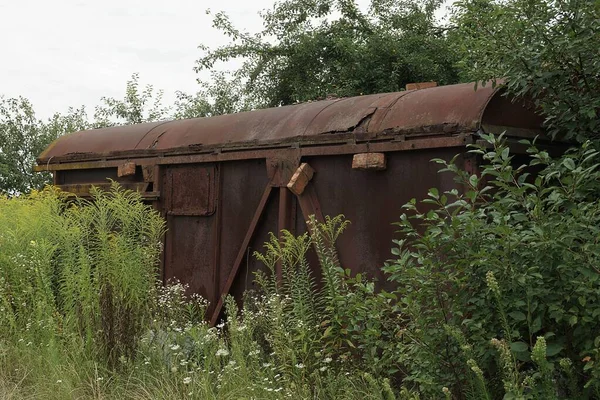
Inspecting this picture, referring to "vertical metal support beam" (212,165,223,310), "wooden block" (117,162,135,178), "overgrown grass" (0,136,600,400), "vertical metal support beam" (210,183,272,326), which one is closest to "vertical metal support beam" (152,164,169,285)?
"wooden block" (117,162,135,178)

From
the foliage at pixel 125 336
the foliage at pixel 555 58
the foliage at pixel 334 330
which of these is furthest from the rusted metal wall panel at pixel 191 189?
the foliage at pixel 555 58

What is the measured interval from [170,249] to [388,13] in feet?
36.6

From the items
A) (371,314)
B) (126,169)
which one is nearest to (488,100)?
(371,314)

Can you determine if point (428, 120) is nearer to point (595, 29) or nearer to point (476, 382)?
point (595, 29)

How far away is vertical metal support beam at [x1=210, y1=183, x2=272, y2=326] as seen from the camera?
756 cm

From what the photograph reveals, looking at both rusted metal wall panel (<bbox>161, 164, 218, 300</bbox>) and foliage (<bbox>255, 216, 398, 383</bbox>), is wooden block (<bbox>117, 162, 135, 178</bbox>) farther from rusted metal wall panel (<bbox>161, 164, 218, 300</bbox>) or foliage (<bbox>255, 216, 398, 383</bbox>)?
foliage (<bbox>255, 216, 398, 383</bbox>)

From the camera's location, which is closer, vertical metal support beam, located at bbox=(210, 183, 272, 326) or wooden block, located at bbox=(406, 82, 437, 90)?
wooden block, located at bbox=(406, 82, 437, 90)

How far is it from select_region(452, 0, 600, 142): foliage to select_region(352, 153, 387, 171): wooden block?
1051 mm

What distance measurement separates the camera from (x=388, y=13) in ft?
59.6

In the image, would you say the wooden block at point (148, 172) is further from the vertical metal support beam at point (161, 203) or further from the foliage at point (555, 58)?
the foliage at point (555, 58)

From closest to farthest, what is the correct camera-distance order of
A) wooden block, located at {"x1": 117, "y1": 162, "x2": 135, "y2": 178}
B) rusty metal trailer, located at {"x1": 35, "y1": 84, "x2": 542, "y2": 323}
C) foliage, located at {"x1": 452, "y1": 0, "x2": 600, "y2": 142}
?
1. foliage, located at {"x1": 452, "y1": 0, "x2": 600, "y2": 142}
2. rusty metal trailer, located at {"x1": 35, "y1": 84, "x2": 542, "y2": 323}
3. wooden block, located at {"x1": 117, "y1": 162, "x2": 135, "y2": 178}

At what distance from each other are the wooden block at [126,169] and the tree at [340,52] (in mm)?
7962

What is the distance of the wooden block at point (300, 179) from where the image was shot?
7.07m

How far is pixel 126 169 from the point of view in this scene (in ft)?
29.5
